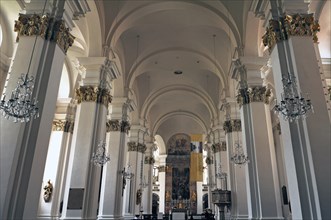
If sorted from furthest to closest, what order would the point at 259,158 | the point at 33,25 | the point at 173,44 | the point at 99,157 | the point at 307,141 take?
1. the point at 173,44
2. the point at 99,157
3. the point at 259,158
4. the point at 33,25
5. the point at 307,141

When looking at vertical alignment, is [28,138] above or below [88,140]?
below

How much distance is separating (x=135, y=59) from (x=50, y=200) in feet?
24.1

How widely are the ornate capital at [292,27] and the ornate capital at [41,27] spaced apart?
4.37 metres

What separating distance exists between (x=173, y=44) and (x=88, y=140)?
6992 mm

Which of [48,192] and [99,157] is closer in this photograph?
[99,157]

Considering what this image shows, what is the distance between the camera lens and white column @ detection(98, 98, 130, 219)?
9.74 meters

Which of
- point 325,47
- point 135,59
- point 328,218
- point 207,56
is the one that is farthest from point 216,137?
point 328,218

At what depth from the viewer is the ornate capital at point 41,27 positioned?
198 inches

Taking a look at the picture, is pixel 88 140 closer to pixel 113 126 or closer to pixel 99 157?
pixel 99 157

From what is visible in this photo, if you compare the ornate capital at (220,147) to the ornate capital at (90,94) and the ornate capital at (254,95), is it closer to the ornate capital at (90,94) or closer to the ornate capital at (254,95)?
the ornate capital at (254,95)

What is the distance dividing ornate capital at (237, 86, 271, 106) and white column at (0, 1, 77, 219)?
5.44 meters

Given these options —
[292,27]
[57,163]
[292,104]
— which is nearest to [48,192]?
[57,163]

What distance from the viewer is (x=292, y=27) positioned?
5.19m

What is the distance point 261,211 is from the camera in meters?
6.82
